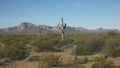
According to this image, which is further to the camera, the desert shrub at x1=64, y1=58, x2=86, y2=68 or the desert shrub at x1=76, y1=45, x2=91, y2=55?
the desert shrub at x1=76, y1=45, x2=91, y2=55

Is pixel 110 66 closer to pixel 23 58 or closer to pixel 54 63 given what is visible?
pixel 54 63

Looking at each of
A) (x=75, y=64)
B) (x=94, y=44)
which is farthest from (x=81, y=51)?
(x=75, y=64)

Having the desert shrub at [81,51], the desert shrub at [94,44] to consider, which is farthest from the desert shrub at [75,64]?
the desert shrub at [94,44]

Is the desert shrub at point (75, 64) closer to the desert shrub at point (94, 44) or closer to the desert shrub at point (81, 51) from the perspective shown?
the desert shrub at point (81, 51)

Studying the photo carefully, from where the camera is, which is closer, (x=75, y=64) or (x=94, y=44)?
(x=75, y=64)

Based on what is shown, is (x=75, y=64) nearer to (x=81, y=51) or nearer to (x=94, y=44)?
(x=81, y=51)

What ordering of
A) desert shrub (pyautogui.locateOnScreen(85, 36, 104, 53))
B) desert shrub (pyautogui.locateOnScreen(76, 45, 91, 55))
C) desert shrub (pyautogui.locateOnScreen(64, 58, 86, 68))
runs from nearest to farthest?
desert shrub (pyautogui.locateOnScreen(64, 58, 86, 68)) < desert shrub (pyautogui.locateOnScreen(76, 45, 91, 55)) < desert shrub (pyautogui.locateOnScreen(85, 36, 104, 53))

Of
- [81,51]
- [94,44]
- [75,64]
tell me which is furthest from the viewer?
[94,44]

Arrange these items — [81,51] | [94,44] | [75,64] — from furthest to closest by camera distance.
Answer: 1. [94,44]
2. [81,51]
3. [75,64]

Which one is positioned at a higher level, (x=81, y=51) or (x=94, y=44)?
(x=94, y=44)

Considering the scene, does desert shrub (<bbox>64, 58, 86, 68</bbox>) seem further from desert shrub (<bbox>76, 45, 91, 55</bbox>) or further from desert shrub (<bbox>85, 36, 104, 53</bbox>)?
desert shrub (<bbox>85, 36, 104, 53</bbox>)

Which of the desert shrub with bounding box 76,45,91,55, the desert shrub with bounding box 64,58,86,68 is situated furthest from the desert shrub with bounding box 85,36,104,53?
the desert shrub with bounding box 64,58,86,68

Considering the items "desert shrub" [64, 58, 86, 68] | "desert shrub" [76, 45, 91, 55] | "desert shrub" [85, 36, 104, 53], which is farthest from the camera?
"desert shrub" [85, 36, 104, 53]

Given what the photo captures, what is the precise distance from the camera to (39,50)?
24656 mm
